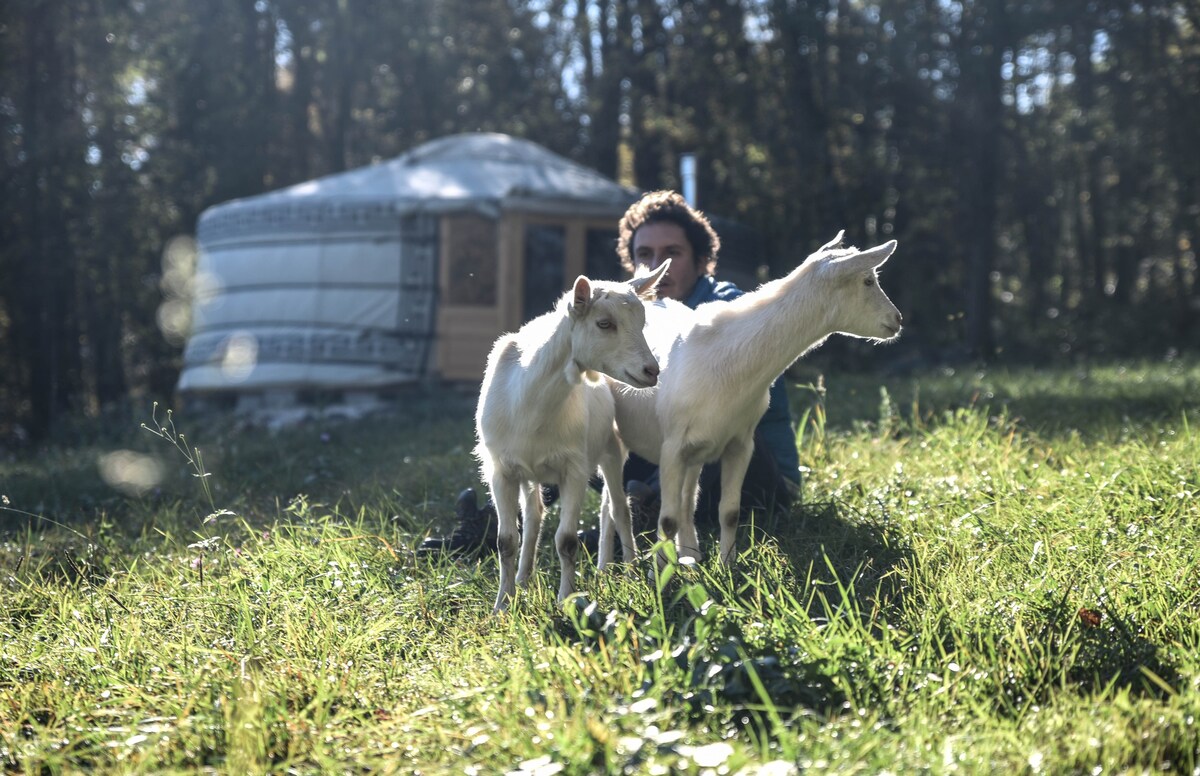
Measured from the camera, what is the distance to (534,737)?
2.52m

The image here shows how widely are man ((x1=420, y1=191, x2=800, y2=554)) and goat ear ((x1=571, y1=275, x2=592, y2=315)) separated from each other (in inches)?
29.3

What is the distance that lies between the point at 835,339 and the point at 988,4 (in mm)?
5294

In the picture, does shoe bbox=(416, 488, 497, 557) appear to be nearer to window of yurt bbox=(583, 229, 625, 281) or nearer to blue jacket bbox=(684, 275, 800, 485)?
blue jacket bbox=(684, 275, 800, 485)

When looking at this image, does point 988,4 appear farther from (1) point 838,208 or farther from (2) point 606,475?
(2) point 606,475

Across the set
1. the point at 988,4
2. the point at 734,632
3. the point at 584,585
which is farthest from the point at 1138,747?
the point at 988,4

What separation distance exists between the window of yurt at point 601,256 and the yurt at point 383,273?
1.32m

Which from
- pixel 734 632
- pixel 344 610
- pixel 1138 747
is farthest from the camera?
pixel 344 610

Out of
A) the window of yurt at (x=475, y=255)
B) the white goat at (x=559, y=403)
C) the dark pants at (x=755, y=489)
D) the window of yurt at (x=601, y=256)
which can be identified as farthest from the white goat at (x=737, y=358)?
the window of yurt at (x=601, y=256)

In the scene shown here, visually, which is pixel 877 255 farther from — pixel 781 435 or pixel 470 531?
pixel 470 531

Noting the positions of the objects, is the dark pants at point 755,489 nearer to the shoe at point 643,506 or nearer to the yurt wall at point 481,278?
the shoe at point 643,506

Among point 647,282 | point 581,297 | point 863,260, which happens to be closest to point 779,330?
point 863,260

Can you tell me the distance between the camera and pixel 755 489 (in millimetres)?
4855

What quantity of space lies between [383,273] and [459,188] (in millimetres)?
1294

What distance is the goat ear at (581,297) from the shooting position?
11.8 feet
